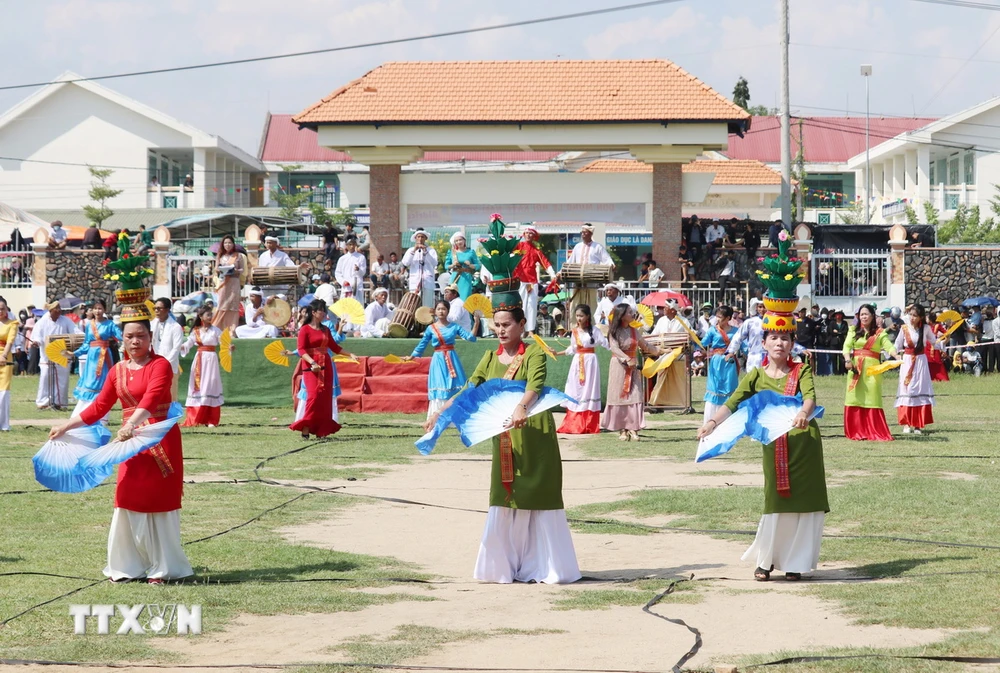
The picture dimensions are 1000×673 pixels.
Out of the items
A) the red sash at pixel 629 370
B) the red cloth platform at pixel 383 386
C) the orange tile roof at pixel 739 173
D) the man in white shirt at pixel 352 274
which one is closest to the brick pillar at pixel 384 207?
the man in white shirt at pixel 352 274

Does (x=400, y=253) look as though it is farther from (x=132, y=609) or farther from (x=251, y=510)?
(x=132, y=609)

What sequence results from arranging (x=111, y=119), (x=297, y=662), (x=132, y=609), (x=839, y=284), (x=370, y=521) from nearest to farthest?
(x=297, y=662)
(x=132, y=609)
(x=370, y=521)
(x=839, y=284)
(x=111, y=119)

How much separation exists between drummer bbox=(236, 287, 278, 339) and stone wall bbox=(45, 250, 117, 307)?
7.72 m

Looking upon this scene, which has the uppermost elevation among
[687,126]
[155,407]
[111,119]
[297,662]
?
[111,119]

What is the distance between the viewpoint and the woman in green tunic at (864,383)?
15352mm

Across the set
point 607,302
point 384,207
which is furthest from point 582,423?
point 384,207

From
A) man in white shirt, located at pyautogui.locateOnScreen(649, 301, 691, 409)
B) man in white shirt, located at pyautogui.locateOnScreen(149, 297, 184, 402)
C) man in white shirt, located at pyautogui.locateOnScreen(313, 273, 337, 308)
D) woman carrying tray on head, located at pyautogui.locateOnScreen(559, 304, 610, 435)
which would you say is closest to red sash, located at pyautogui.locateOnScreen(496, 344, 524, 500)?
woman carrying tray on head, located at pyautogui.locateOnScreen(559, 304, 610, 435)

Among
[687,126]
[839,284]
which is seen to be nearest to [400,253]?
[687,126]

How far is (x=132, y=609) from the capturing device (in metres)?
6.95

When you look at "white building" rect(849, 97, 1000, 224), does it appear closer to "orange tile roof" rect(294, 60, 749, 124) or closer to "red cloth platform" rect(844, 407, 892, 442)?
"orange tile roof" rect(294, 60, 749, 124)

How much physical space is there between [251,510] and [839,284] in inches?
763

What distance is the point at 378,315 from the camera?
22969 millimetres

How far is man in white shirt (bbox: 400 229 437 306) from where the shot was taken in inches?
935

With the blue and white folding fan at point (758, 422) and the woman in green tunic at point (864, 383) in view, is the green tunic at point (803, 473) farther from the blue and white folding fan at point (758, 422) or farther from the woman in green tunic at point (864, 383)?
the woman in green tunic at point (864, 383)
